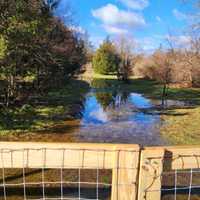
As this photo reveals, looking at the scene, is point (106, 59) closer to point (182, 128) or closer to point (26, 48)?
point (182, 128)

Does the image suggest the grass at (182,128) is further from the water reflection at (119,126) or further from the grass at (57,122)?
the water reflection at (119,126)

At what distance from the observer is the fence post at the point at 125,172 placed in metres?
3.06

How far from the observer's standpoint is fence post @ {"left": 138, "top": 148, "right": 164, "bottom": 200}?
9.98ft

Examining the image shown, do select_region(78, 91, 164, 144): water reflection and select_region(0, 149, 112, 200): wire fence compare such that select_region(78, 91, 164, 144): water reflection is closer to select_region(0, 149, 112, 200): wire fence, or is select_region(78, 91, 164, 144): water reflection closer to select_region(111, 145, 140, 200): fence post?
select_region(0, 149, 112, 200): wire fence

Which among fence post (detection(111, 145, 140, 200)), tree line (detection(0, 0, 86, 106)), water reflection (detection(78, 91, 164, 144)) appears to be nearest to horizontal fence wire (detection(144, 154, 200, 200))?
fence post (detection(111, 145, 140, 200))

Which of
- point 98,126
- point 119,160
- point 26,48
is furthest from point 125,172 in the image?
point 98,126

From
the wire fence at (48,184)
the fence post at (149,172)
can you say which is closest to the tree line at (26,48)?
the wire fence at (48,184)

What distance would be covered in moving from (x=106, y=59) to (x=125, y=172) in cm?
5903

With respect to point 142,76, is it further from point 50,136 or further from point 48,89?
point 50,136

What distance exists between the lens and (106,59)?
2429 inches

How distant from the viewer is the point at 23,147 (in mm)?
3080

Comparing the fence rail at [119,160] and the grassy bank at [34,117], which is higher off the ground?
the fence rail at [119,160]

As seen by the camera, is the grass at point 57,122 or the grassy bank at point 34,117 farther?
the grassy bank at point 34,117

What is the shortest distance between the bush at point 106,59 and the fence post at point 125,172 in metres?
56.9
